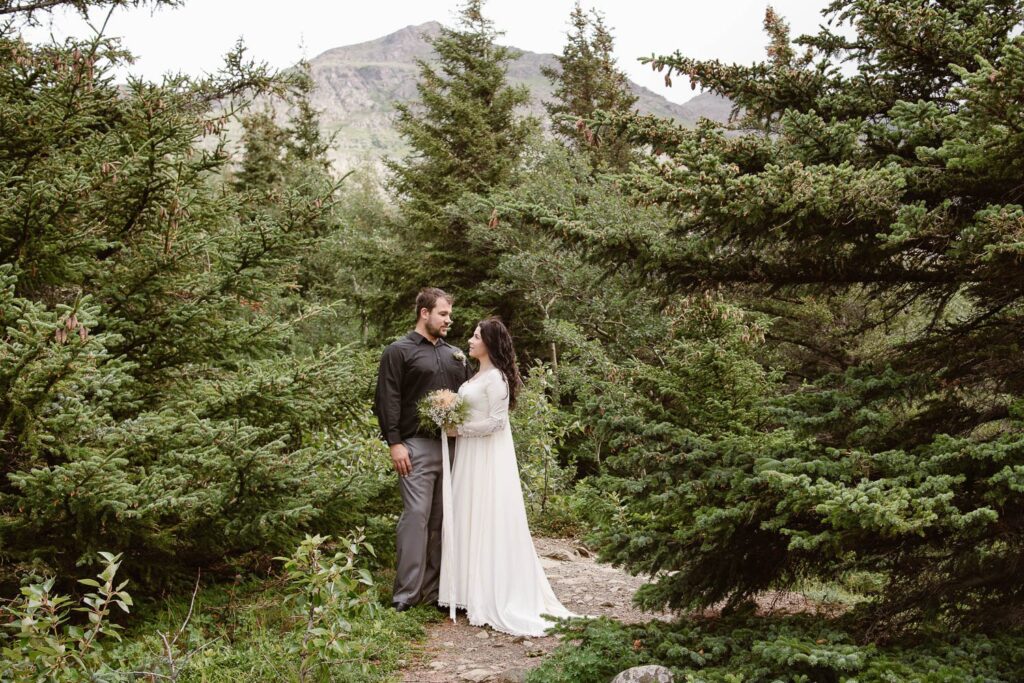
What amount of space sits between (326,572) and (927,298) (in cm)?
419

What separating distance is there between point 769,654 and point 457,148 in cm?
1922

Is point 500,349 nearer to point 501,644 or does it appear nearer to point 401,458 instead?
point 401,458

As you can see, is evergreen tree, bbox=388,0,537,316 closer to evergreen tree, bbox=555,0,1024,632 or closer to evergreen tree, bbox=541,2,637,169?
evergreen tree, bbox=541,2,637,169

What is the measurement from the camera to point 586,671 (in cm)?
404

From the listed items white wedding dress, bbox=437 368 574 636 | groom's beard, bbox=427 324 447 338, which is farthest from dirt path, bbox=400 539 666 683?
groom's beard, bbox=427 324 447 338

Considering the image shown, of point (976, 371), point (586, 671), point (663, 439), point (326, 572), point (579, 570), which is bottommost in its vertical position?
point (579, 570)

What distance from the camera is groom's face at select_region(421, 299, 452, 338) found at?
6172 mm

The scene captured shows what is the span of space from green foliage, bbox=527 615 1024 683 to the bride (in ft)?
4.43

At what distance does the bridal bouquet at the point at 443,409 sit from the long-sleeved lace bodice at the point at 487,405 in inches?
2.7

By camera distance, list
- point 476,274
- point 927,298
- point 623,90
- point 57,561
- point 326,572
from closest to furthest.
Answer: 1. point 326,572
2. point 57,561
3. point 927,298
4. point 476,274
5. point 623,90

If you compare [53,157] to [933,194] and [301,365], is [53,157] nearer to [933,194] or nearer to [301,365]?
[301,365]

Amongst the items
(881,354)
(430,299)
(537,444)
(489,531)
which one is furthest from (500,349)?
(537,444)

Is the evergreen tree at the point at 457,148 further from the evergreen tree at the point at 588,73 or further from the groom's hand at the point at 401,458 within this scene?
the groom's hand at the point at 401,458

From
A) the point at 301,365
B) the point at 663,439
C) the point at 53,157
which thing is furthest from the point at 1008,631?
the point at 53,157
